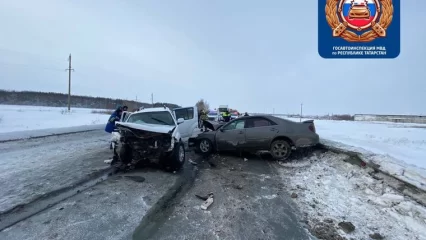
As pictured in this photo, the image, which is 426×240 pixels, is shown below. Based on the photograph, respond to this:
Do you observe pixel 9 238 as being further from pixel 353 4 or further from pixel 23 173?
pixel 353 4

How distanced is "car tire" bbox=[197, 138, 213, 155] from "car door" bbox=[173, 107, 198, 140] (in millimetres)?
2099

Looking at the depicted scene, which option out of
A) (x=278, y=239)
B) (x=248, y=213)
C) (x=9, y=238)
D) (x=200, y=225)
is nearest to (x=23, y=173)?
(x=9, y=238)

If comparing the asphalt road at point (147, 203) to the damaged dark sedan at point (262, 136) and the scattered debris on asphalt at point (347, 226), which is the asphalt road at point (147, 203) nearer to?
the scattered debris on asphalt at point (347, 226)

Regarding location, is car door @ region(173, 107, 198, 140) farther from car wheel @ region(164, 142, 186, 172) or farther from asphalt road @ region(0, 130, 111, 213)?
car wheel @ region(164, 142, 186, 172)

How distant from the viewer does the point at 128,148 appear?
22.6 ft

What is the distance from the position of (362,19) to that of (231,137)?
590cm

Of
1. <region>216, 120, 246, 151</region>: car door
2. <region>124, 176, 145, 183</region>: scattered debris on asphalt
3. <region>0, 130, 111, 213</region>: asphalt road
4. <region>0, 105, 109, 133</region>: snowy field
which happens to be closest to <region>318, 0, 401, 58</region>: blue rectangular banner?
<region>216, 120, 246, 151</region>: car door

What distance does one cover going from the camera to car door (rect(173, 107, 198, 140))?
1205 cm

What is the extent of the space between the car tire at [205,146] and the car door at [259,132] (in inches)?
63.4

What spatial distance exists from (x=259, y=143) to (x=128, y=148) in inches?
178

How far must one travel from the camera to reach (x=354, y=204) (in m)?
4.48

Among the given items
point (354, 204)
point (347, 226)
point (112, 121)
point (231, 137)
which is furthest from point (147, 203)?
point (112, 121)

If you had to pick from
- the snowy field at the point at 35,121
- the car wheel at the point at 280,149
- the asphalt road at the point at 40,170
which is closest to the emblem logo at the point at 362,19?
the car wheel at the point at 280,149

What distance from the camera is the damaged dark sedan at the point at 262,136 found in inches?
327
